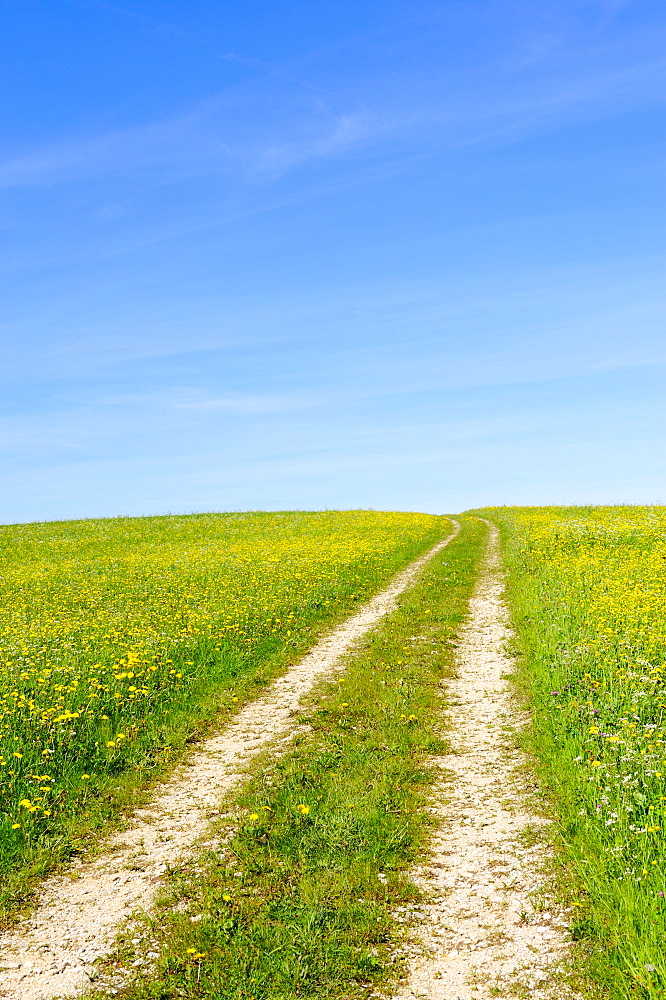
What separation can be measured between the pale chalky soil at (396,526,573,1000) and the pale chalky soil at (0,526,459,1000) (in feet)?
10.4

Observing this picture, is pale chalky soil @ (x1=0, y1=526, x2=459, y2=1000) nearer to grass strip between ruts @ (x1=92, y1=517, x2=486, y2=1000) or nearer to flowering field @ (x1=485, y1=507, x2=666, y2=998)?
grass strip between ruts @ (x1=92, y1=517, x2=486, y2=1000)

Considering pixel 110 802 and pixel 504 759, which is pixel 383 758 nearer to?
pixel 504 759

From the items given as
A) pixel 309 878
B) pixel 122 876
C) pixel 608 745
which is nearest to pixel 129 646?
pixel 122 876

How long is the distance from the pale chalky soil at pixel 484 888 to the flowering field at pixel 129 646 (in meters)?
4.95

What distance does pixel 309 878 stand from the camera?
25.5 feet

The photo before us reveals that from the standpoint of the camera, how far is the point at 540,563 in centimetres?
2672

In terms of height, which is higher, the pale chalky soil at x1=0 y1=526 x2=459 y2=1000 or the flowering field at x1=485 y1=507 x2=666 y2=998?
the flowering field at x1=485 y1=507 x2=666 y2=998

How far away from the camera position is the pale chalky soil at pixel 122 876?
690 cm

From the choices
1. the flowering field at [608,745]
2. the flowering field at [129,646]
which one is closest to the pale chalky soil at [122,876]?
the flowering field at [129,646]

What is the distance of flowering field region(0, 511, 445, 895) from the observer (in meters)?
10.6

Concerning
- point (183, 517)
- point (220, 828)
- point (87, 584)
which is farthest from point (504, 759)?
point (183, 517)

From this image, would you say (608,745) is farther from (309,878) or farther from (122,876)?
(122,876)

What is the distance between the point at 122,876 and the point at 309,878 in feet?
7.87

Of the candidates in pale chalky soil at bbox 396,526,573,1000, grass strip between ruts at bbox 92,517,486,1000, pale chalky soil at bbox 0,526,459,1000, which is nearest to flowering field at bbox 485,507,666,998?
pale chalky soil at bbox 396,526,573,1000
